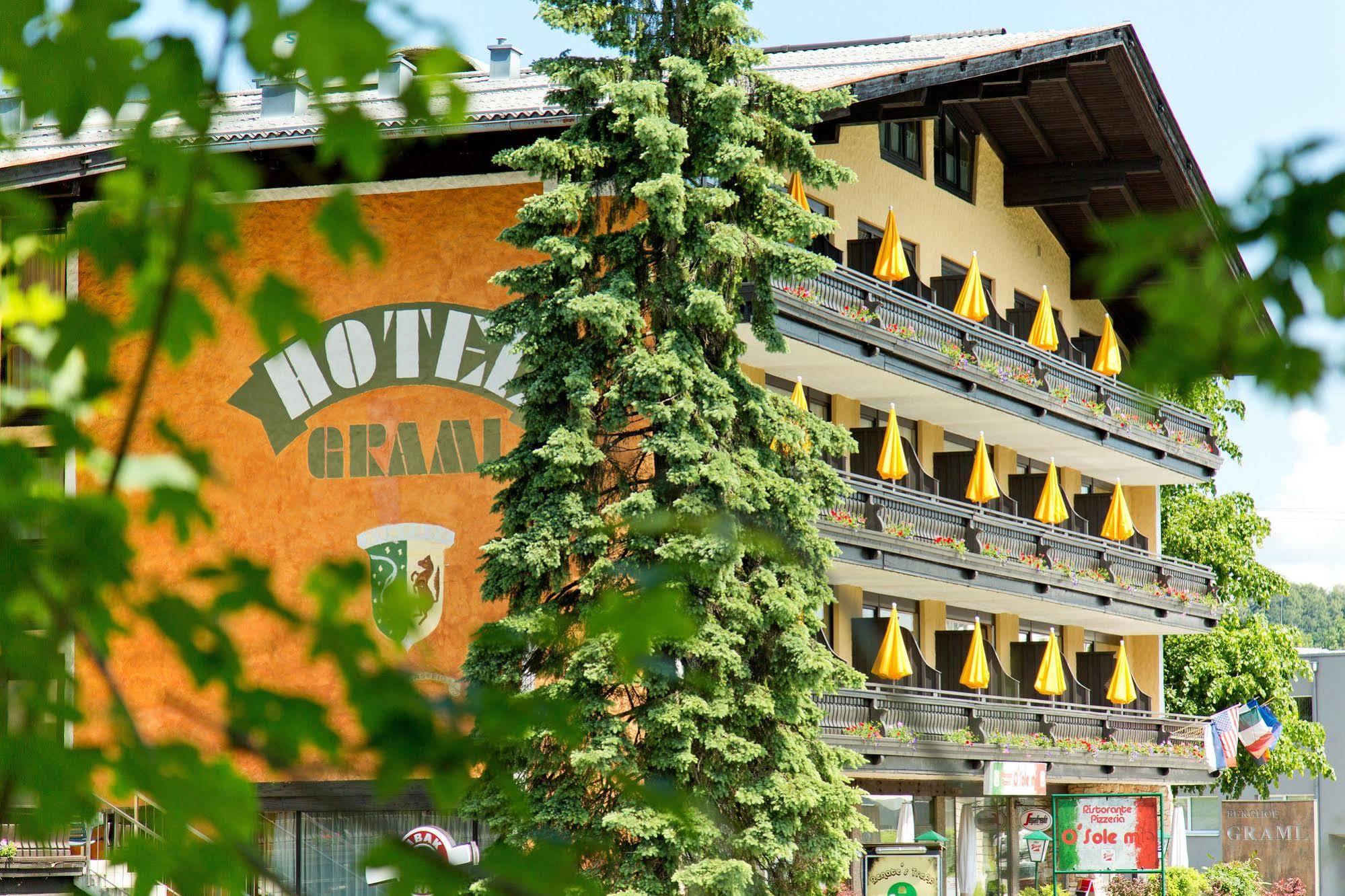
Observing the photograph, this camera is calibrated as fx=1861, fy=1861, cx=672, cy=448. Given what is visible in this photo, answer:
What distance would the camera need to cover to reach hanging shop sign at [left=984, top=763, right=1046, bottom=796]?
90.7 ft

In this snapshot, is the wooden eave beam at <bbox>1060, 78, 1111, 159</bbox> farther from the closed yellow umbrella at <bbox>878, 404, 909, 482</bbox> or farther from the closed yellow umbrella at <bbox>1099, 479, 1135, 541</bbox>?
the closed yellow umbrella at <bbox>878, 404, 909, 482</bbox>

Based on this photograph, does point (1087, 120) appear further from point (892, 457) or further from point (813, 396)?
point (892, 457)

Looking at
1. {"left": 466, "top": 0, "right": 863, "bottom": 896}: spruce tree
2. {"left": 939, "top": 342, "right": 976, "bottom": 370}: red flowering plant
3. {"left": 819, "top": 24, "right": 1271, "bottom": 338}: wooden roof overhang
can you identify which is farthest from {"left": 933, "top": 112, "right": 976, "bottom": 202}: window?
{"left": 466, "top": 0, "right": 863, "bottom": 896}: spruce tree

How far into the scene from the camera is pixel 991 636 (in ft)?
105

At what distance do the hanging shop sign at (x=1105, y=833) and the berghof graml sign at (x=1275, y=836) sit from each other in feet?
87.0

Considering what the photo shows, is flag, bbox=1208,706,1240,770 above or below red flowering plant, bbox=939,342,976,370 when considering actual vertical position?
below

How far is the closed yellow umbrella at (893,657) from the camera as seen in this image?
2552cm

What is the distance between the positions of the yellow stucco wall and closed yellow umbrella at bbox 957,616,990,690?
19.3 ft

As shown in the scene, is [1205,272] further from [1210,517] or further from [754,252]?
[1210,517]

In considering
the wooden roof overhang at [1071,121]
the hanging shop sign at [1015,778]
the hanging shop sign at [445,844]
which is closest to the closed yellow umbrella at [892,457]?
the wooden roof overhang at [1071,121]

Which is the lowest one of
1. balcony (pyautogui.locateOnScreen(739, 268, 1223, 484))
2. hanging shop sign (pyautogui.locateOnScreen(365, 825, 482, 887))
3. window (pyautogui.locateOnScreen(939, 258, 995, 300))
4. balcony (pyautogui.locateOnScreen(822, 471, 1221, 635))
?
hanging shop sign (pyautogui.locateOnScreen(365, 825, 482, 887))

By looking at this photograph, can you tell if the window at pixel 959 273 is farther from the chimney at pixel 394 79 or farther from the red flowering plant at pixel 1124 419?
the chimney at pixel 394 79

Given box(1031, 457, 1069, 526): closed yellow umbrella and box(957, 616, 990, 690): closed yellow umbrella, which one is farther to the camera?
box(1031, 457, 1069, 526): closed yellow umbrella

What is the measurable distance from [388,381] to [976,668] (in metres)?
10.6
